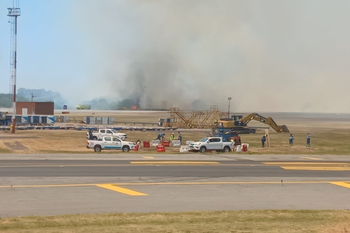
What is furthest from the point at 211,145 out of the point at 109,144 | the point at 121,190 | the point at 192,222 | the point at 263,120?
the point at 263,120

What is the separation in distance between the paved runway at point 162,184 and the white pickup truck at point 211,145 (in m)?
9.59

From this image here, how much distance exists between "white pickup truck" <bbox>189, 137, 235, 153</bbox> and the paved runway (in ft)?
31.5

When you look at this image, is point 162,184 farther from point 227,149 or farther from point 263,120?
point 263,120

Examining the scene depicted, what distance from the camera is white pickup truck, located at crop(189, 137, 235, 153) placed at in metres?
45.9

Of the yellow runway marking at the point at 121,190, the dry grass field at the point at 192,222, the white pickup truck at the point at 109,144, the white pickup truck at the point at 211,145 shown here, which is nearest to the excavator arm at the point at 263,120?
the white pickup truck at the point at 211,145

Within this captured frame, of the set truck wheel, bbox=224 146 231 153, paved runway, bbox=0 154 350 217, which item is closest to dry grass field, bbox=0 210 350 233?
paved runway, bbox=0 154 350 217

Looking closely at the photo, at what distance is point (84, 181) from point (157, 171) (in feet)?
18.4

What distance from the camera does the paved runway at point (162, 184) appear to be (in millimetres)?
18641

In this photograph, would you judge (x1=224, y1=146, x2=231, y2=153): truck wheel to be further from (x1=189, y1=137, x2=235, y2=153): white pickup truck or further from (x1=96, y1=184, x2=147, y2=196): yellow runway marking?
(x1=96, y1=184, x2=147, y2=196): yellow runway marking

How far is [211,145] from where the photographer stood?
46.1 meters

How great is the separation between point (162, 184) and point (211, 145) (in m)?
22.7

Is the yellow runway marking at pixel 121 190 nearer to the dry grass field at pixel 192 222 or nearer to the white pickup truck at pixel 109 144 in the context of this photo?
the dry grass field at pixel 192 222

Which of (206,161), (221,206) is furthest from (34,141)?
(221,206)

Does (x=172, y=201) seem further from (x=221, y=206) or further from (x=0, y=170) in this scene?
(x=0, y=170)
